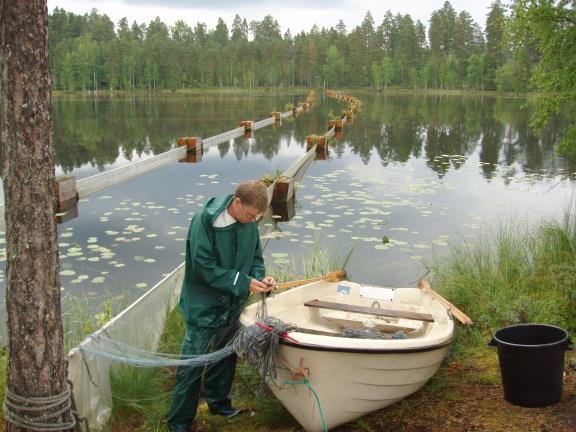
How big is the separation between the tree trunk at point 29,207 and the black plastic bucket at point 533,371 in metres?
2.68

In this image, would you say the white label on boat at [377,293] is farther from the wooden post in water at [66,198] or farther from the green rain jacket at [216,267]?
the wooden post in water at [66,198]

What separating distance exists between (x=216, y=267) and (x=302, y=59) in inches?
4191

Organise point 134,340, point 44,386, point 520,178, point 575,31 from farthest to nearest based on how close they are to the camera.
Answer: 1. point 520,178
2. point 575,31
3. point 134,340
4. point 44,386

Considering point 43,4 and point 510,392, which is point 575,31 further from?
point 43,4

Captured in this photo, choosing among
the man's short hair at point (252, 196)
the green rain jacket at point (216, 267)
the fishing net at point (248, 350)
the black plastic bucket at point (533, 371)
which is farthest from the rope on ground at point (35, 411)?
the black plastic bucket at point (533, 371)

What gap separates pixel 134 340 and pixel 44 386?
4.97ft

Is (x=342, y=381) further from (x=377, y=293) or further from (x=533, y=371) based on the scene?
(x=377, y=293)

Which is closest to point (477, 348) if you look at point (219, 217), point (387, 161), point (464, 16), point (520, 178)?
point (219, 217)

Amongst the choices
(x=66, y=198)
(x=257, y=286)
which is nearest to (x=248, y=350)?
(x=257, y=286)

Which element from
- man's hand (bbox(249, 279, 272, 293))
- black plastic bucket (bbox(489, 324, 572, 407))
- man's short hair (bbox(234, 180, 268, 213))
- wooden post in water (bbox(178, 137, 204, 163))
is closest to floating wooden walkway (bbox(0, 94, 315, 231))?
wooden post in water (bbox(178, 137, 204, 163))

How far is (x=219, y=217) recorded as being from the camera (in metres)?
3.82

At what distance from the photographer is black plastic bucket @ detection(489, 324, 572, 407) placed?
4027 millimetres

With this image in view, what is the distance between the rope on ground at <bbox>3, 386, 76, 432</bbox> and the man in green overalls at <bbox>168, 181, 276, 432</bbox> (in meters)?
0.90

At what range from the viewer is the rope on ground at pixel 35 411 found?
3.16 meters
